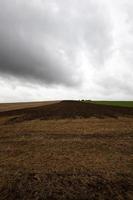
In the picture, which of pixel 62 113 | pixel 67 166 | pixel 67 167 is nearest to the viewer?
pixel 67 167

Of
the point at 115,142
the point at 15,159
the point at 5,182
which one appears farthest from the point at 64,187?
the point at 115,142

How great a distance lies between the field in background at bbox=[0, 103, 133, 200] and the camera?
630 cm

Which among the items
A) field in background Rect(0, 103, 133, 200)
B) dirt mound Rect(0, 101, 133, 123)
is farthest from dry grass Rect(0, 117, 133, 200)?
dirt mound Rect(0, 101, 133, 123)

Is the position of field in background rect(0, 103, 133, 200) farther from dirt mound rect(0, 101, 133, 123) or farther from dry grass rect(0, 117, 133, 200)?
dirt mound rect(0, 101, 133, 123)

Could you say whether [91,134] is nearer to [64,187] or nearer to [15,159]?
[15,159]

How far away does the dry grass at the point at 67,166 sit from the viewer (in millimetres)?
6328

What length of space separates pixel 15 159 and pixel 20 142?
3.32 metres

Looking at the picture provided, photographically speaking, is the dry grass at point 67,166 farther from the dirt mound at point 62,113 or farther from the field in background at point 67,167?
the dirt mound at point 62,113

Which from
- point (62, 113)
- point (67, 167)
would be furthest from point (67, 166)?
point (62, 113)

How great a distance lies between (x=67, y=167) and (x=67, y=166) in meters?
0.12

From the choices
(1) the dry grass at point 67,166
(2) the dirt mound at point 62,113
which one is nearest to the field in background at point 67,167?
(1) the dry grass at point 67,166

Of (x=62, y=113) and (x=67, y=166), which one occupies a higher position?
(x=62, y=113)

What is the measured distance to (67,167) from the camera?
837 cm

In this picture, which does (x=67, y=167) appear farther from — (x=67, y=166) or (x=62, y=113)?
(x=62, y=113)
